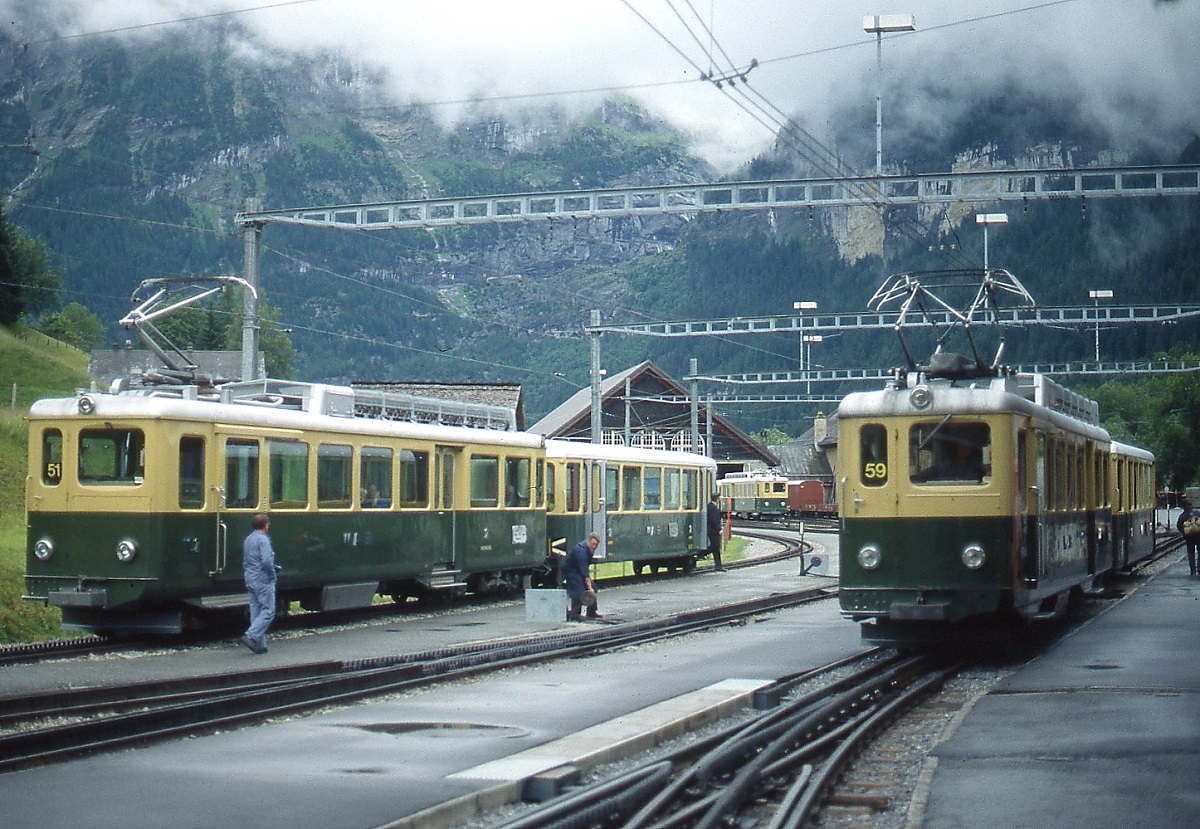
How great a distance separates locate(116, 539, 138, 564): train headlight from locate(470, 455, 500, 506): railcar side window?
7.99 m

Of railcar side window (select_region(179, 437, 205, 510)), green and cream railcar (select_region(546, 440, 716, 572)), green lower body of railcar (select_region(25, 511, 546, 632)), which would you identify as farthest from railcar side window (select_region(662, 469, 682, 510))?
railcar side window (select_region(179, 437, 205, 510))

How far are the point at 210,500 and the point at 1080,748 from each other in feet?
37.6

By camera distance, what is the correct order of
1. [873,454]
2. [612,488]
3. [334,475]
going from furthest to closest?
[612,488] → [334,475] → [873,454]

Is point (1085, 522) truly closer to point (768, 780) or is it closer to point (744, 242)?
point (768, 780)

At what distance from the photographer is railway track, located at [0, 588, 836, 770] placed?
11.0 metres

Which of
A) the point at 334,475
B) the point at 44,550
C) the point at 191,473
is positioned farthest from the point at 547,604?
the point at 44,550

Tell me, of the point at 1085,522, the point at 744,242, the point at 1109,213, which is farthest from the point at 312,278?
the point at 1085,522

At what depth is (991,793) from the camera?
9.45 metres

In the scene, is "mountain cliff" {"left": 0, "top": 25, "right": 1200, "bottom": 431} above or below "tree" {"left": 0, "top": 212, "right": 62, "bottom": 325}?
above

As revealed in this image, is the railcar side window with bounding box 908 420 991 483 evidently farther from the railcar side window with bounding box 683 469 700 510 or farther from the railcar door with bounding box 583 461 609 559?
the railcar side window with bounding box 683 469 700 510

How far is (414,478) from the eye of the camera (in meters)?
24.0

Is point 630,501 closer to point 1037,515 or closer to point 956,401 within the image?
point 1037,515

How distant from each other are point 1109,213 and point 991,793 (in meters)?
120

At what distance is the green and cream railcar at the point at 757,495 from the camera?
87188 millimetres
